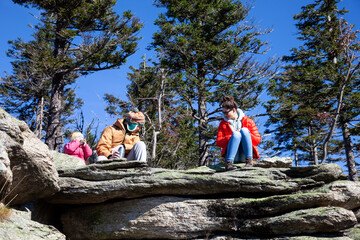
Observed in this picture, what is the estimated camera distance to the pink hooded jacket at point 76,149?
740 cm

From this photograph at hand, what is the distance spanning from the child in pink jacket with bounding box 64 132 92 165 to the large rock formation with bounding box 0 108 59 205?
7.42 ft

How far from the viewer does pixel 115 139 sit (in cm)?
644

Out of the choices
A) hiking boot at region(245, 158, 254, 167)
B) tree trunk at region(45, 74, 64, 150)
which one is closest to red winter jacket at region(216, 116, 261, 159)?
hiking boot at region(245, 158, 254, 167)

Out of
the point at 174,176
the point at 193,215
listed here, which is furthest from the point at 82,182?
the point at 193,215

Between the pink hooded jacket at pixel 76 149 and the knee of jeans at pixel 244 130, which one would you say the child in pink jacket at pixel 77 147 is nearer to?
the pink hooded jacket at pixel 76 149

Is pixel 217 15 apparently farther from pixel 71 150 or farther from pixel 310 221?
pixel 310 221

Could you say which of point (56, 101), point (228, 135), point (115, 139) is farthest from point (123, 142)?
point (56, 101)

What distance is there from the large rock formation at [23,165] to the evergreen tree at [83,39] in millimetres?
8438

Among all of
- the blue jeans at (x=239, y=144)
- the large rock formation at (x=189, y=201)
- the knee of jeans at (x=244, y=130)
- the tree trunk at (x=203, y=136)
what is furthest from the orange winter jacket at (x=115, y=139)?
the tree trunk at (x=203, y=136)

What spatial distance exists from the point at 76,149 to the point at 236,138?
12.4 ft

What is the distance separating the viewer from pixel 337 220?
483cm

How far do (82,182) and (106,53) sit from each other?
9.97 metres

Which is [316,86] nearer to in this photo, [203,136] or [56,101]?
[203,136]

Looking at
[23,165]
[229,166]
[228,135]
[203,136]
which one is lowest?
[23,165]
